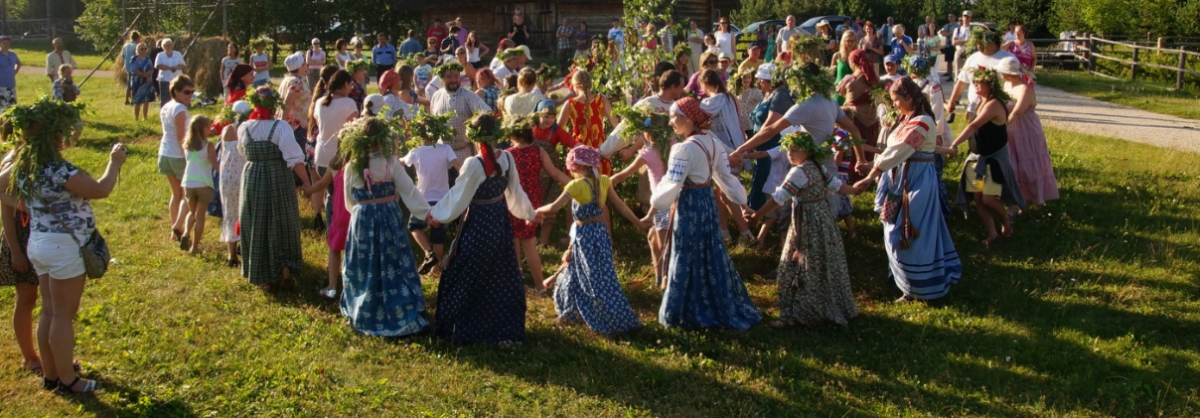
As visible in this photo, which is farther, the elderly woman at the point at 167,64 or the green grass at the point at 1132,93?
the elderly woman at the point at 167,64

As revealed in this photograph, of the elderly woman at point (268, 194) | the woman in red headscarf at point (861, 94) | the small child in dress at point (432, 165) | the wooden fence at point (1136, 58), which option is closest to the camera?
the elderly woman at point (268, 194)

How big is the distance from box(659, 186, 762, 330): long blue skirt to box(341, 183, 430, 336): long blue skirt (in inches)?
70.9

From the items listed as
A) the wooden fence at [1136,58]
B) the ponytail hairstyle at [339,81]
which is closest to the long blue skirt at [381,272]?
the ponytail hairstyle at [339,81]

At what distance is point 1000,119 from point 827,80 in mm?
1701

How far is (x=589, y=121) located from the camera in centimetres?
1000

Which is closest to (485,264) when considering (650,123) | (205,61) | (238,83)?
(650,123)

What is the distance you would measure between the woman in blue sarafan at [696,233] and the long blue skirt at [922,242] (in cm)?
136

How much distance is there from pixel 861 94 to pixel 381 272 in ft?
16.5

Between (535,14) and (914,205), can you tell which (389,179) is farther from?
(535,14)

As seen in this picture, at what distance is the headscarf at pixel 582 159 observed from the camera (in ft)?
23.0

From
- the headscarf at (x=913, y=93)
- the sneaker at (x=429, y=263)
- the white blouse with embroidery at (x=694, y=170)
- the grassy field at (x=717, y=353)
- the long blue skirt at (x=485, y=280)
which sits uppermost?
the headscarf at (x=913, y=93)

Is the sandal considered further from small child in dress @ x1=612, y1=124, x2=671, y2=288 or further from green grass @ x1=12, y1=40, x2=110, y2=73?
green grass @ x1=12, y1=40, x2=110, y2=73

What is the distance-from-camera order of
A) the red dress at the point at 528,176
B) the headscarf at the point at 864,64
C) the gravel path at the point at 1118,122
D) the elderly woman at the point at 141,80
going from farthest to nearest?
the elderly woman at the point at 141,80
the gravel path at the point at 1118,122
the headscarf at the point at 864,64
the red dress at the point at 528,176

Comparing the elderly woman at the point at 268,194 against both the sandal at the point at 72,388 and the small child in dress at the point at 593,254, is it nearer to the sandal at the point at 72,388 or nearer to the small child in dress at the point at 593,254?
the sandal at the point at 72,388
